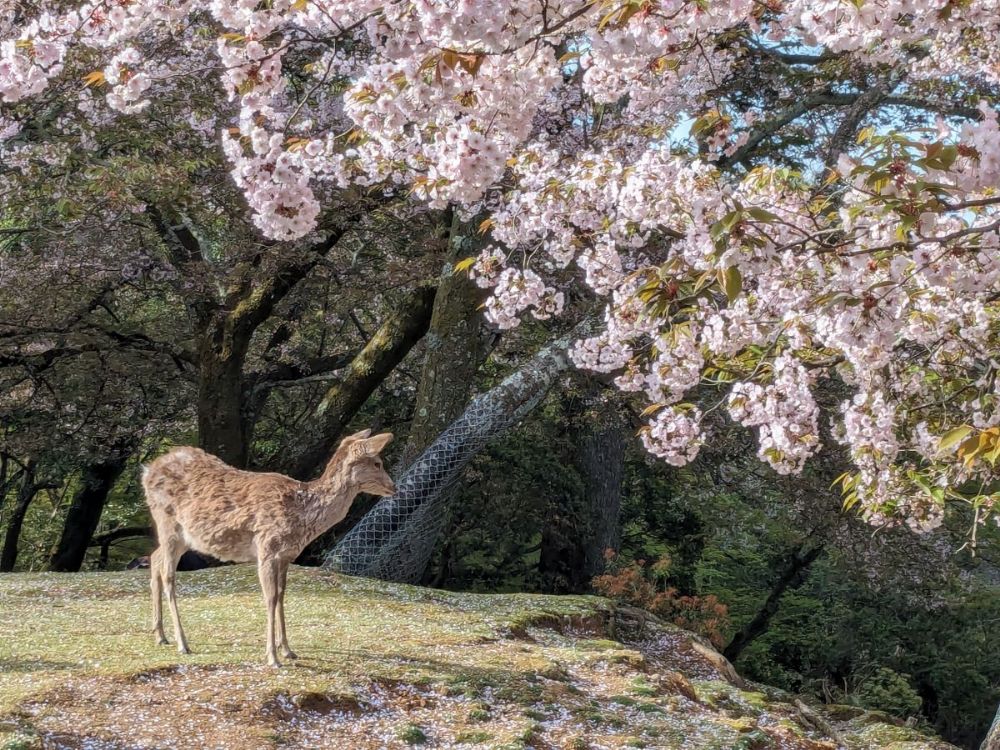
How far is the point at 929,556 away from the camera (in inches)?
671

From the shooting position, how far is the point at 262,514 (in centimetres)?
825

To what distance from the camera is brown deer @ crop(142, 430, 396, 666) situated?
26.8 feet

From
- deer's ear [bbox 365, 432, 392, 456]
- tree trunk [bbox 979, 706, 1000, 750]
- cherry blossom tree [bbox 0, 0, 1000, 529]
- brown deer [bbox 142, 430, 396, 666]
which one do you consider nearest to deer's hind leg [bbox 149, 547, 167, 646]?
brown deer [bbox 142, 430, 396, 666]

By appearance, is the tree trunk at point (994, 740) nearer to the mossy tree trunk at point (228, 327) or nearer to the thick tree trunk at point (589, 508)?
the thick tree trunk at point (589, 508)

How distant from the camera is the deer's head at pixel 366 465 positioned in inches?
330

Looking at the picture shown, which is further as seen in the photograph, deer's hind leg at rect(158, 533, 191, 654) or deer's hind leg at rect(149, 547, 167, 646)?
deer's hind leg at rect(149, 547, 167, 646)

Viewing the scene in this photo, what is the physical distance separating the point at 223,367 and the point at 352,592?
5190mm

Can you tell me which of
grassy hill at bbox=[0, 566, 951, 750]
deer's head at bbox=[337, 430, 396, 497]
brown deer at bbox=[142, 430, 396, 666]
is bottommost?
grassy hill at bbox=[0, 566, 951, 750]

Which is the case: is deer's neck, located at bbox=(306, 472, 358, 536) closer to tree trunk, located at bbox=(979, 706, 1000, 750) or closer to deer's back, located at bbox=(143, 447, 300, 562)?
deer's back, located at bbox=(143, 447, 300, 562)

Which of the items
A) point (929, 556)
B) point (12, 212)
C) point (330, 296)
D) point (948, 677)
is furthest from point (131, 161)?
point (948, 677)

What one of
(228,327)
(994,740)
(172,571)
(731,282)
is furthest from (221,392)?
(731,282)

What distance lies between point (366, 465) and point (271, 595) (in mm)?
1157

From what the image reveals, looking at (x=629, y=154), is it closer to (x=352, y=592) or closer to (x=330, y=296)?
(x=352, y=592)

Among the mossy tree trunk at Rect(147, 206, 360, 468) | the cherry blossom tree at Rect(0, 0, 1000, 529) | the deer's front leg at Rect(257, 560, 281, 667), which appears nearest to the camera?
the cherry blossom tree at Rect(0, 0, 1000, 529)
